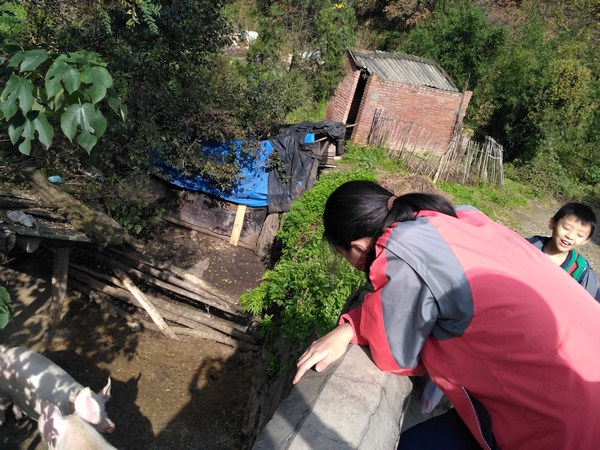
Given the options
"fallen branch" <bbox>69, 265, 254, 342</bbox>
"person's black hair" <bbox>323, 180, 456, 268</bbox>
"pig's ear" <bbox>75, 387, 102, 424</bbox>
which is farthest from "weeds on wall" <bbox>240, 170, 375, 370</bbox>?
"person's black hair" <bbox>323, 180, 456, 268</bbox>

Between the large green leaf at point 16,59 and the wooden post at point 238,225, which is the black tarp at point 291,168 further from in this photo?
the large green leaf at point 16,59

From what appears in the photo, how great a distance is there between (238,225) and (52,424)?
678 cm

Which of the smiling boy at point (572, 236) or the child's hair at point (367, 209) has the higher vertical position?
the child's hair at point (367, 209)

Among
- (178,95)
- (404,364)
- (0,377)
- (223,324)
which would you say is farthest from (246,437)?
(178,95)

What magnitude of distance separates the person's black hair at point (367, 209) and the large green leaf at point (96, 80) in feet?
2.93

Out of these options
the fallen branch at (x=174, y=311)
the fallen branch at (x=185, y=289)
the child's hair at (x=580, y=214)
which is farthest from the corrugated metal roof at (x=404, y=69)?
the child's hair at (x=580, y=214)

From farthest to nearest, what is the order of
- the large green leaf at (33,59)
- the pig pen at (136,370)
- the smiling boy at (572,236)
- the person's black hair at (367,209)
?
the pig pen at (136,370), the smiling boy at (572,236), the person's black hair at (367,209), the large green leaf at (33,59)

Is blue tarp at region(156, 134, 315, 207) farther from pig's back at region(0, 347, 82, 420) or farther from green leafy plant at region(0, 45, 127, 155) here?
green leafy plant at region(0, 45, 127, 155)

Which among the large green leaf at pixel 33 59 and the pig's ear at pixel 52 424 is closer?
the large green leaf at pixel 33 59

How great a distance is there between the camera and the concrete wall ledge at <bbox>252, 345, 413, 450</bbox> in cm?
140

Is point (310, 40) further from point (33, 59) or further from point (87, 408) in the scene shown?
point (33, 59)

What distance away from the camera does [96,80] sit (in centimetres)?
145

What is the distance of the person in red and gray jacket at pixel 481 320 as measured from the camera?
48.7 inches

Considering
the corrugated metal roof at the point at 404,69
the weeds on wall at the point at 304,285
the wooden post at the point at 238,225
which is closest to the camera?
the weeds on wall at the point at 304,285
